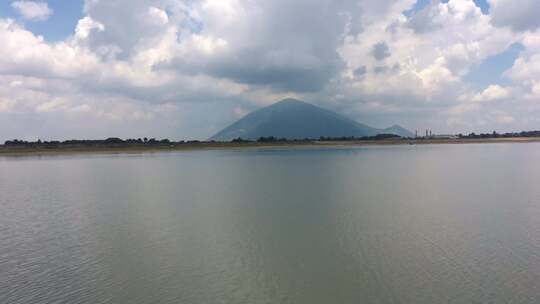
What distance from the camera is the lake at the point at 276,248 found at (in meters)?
10.7

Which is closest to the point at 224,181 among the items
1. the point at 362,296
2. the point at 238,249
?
the point at 238,249

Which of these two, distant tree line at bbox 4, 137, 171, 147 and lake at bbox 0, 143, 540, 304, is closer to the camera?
lake at bbox 0, 143, 540, 304

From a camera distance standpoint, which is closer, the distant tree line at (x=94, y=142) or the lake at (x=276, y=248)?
the lake at (x=276, y=248)

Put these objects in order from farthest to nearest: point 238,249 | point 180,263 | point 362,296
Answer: point 238,249, point 180,263, point 362,296

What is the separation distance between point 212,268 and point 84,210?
46.0ft

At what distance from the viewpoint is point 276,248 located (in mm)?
14617

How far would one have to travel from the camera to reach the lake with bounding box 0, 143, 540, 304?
35.2 ft

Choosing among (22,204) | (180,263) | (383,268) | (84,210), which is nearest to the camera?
(383,268)

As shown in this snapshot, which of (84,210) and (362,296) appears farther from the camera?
(84,210)

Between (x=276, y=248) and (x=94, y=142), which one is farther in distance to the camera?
(x=94, y=142)

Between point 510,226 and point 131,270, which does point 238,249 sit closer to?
point 131,270

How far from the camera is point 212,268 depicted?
41.2ft

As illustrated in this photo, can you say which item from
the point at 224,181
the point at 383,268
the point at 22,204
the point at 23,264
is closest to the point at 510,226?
the point at 383,268

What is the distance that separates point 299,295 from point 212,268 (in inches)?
134
